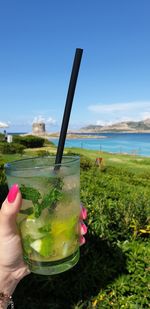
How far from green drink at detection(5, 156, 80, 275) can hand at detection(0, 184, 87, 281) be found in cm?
5

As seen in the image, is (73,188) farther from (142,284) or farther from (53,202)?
(142,284)

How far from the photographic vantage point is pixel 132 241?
12.0 feet

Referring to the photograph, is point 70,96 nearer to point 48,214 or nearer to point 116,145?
point 48,214

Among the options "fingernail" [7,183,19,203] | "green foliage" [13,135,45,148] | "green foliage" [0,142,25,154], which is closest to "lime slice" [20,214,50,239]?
"fingernail" [7,183,19,203]

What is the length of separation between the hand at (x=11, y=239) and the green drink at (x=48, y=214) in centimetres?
5

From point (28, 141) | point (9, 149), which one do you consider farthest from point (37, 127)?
point (9, 149)

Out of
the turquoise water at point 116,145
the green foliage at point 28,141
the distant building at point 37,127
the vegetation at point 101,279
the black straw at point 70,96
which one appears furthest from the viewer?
the distant building at point 37,127

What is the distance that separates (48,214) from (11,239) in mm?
322

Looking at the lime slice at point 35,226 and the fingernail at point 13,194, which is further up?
the fingernail at point 13,194

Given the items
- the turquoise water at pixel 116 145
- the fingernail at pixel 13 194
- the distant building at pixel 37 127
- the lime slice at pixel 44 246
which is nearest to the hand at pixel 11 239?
the fingernail at pixel 13 194

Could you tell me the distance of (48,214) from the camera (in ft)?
5.63

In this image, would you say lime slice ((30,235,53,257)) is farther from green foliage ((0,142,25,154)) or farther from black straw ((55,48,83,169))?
green foliage ((0,142,25,154))

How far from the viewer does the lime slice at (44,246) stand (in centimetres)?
173

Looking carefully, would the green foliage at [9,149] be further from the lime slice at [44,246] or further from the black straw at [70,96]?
the lime slice at [44,246]
